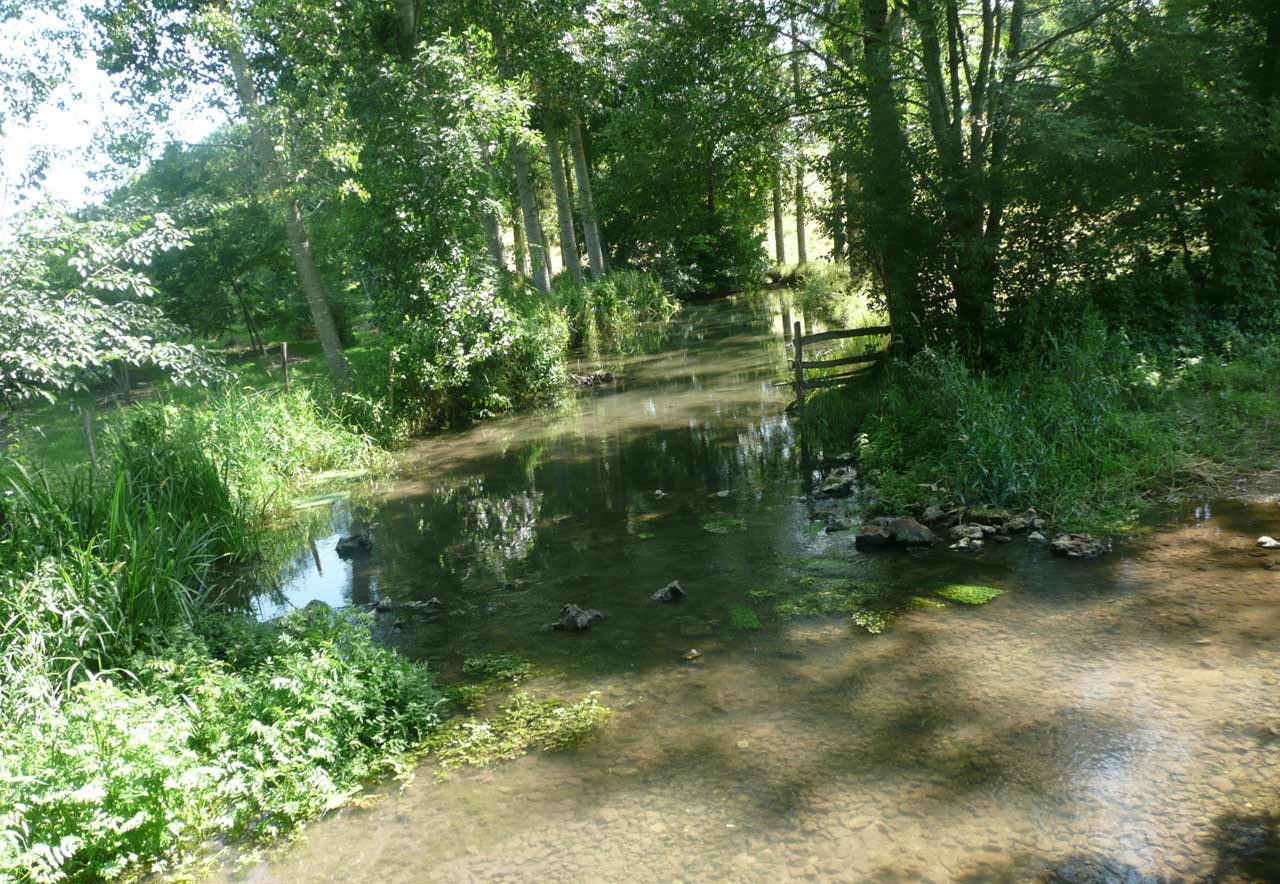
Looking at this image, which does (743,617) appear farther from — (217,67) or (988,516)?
(217,67)

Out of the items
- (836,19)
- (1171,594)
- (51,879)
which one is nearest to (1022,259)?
(836,19)

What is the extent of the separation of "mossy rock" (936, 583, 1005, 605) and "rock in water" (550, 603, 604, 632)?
2.77 metres

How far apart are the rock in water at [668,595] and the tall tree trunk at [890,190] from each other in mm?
7318

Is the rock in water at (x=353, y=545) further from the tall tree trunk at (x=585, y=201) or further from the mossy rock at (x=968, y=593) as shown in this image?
the tall tree trunk at (x=585, y=201)

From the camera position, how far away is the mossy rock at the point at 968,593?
22.2 feet

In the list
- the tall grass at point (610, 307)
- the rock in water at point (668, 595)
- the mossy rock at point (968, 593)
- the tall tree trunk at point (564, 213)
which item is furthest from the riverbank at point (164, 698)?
the tall tree trunk at point (564, 213)

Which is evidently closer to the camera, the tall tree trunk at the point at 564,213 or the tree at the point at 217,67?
the tree at the point at 217,67

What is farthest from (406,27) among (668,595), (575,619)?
(575,619)

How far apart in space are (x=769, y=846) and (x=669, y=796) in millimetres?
663

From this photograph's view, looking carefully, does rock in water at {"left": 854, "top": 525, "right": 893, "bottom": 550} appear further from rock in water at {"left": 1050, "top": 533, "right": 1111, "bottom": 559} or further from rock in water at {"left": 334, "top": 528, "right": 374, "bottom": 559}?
rock in water at {"left": 334, "top": 528, "right": 374, "bottom": 559}

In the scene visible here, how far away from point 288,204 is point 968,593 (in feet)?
43.8

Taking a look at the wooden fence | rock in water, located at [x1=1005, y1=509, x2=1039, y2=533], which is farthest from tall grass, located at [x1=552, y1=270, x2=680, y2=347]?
rock in water, located at [x1=1005, y1=509, x2=1039, y2=533]

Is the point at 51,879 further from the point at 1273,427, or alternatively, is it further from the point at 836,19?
the point at 836,19

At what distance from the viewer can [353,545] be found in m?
9.67
